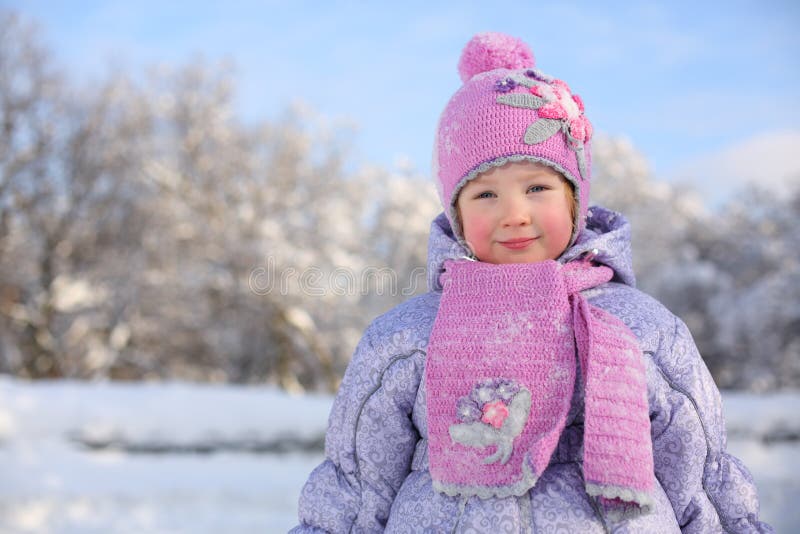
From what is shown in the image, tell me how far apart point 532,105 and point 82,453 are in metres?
4.82

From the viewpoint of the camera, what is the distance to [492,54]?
2059 mm

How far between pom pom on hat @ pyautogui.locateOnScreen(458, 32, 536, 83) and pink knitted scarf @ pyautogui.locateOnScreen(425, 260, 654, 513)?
0.67m

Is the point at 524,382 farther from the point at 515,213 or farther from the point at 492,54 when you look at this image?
the point at 492,54

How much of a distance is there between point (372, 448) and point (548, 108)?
91 centimetres

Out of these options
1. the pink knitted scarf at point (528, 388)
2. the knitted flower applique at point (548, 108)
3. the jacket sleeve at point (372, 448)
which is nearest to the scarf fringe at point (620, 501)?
the pink knitted scarf at point (528, 388)

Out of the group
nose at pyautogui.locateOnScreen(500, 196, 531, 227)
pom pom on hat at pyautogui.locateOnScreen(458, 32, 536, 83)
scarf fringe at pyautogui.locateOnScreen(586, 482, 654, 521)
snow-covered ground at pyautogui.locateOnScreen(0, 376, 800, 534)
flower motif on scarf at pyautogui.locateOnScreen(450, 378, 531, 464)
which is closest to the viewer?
scarf fringe at pyautogui.locateOnScreen(586, 482, 654, 521)

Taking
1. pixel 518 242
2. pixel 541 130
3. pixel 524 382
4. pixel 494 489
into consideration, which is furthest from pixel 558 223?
pixel 494 489

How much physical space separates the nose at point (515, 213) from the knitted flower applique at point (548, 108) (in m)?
0.14

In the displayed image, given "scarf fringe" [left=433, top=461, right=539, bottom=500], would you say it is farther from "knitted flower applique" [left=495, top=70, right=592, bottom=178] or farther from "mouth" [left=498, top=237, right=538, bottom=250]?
"knitted flower applique" [left=495, top=70, right=592, bottom=178]

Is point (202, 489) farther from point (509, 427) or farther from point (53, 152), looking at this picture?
point (53, 152)

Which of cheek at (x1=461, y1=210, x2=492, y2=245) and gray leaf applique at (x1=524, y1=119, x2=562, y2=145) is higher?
gray leaf applique at (x1=524, y1=119, x2=562, y2=145)

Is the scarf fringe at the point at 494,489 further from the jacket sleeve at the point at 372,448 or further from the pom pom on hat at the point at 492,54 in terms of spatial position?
the pom pom on hat at the point at 492,54

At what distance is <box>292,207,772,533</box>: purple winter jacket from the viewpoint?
1.59 meters

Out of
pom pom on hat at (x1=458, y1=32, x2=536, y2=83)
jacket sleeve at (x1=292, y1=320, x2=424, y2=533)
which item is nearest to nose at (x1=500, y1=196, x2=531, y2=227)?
jacket sleeve at (x1=292, y1=320, x2=424, y2=533)
